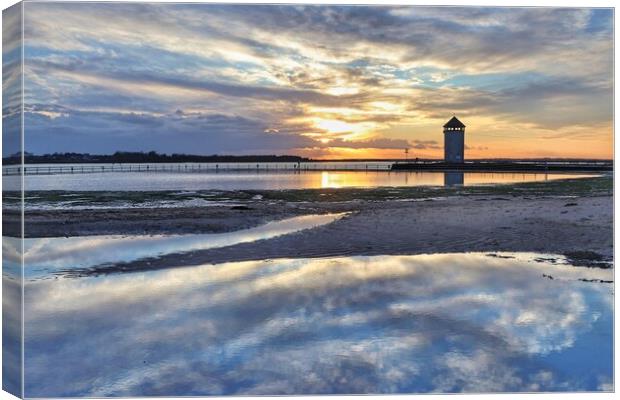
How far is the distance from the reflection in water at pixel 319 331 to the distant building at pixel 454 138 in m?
57.4

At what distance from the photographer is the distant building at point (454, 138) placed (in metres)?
67.3

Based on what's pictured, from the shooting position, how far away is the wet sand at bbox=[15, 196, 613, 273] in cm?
1374

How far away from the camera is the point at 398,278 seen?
36.6 ft

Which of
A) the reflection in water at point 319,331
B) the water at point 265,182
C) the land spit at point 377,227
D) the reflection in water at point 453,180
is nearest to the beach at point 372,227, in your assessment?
the land spit at point 377,227

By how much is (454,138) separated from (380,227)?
175 ft

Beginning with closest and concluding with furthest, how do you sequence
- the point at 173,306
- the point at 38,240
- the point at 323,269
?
the point at 173,306 → the point at 323,269 → the point at 38,240

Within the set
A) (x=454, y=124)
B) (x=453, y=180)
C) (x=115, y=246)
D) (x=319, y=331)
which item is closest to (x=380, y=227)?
(x=115, y=246)

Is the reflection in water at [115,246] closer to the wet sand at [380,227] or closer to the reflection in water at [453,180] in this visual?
the wet sand at [380,227]

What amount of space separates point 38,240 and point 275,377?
453 inches

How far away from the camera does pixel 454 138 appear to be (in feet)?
223

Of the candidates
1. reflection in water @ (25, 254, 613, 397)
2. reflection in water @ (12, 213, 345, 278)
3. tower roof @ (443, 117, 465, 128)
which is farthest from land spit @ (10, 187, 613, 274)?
tower roof @ (443, 117, 465, 128)

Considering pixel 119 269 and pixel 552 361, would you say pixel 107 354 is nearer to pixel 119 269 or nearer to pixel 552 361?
pixel 119 269

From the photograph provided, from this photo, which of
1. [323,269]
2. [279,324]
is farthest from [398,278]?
[279,324]

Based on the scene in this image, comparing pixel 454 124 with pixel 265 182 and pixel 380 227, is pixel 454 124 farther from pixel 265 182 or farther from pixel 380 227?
pixel 380 227
